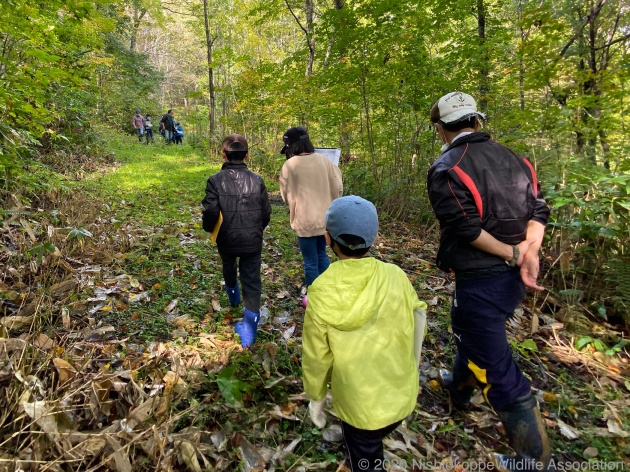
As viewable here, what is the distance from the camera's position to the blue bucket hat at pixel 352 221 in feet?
6.45

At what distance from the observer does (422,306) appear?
204cm

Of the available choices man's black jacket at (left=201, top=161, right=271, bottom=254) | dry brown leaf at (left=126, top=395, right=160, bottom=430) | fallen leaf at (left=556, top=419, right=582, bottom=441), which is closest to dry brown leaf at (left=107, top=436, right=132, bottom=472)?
dry brown leaf at (left=126, top=395, right=160, bottom=430)

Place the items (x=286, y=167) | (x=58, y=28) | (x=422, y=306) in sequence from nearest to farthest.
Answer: (x=422, y=306) < (x=286, y=167) < (x=58, y=28)

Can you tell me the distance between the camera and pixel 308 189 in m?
3.80

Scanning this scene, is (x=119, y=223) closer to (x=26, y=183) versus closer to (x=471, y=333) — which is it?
(x=26, y=183)

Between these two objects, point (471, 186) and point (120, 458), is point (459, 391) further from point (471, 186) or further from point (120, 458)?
point (120, 458)

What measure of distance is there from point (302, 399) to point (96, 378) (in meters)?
1.42

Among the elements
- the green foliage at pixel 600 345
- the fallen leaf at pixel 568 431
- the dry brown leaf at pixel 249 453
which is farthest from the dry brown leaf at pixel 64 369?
the green foliage at pixel 600 345

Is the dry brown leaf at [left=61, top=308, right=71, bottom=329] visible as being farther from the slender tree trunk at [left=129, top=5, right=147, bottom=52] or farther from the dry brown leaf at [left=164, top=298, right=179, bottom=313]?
the slender tree trunk at [left=129, top=5, right=147, bottom=52]

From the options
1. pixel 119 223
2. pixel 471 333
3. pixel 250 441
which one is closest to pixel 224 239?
pixel 250 441

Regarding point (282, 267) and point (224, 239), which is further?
point (282, 267)

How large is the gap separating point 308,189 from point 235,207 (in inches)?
34.4

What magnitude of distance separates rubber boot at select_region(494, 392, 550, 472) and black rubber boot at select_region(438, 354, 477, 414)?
414mm

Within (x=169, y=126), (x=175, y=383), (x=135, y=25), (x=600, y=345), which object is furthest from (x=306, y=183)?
(x=135, y=25)
